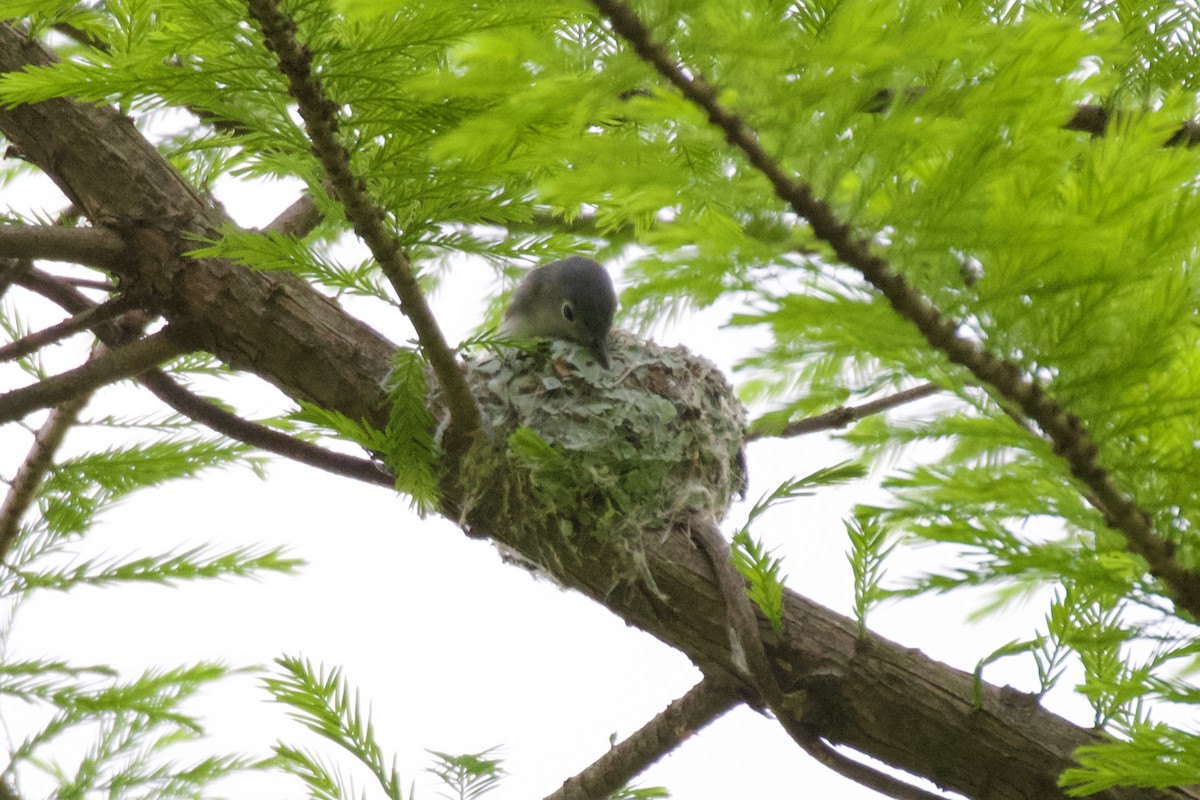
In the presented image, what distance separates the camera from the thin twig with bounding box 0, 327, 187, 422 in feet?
8.34

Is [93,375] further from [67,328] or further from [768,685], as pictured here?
[768,685]

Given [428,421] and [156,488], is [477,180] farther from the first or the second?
[156,488]

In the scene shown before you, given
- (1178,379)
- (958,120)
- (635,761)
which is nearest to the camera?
(958,120)

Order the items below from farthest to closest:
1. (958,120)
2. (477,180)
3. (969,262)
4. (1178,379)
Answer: (477,180) → (969,262) → (1178,379) → (958,120)

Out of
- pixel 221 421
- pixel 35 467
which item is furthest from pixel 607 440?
pixel 35 467

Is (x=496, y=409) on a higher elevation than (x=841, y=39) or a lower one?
higher

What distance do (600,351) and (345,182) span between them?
6.85 ft

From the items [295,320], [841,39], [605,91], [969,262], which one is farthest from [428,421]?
[841,39]

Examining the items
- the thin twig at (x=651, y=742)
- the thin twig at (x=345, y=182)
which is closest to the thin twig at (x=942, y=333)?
the thin twig at (x=345, y=182)

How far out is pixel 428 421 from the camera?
2.30 metres

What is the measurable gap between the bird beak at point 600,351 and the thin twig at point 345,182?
139 centimetres

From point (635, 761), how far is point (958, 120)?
6.18ft

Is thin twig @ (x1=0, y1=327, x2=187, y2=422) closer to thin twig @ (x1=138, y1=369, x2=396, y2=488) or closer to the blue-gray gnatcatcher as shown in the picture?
thin twig @ (x1=138, y1=369, x2=396, y2=488)

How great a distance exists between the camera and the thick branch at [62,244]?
2441 mm
